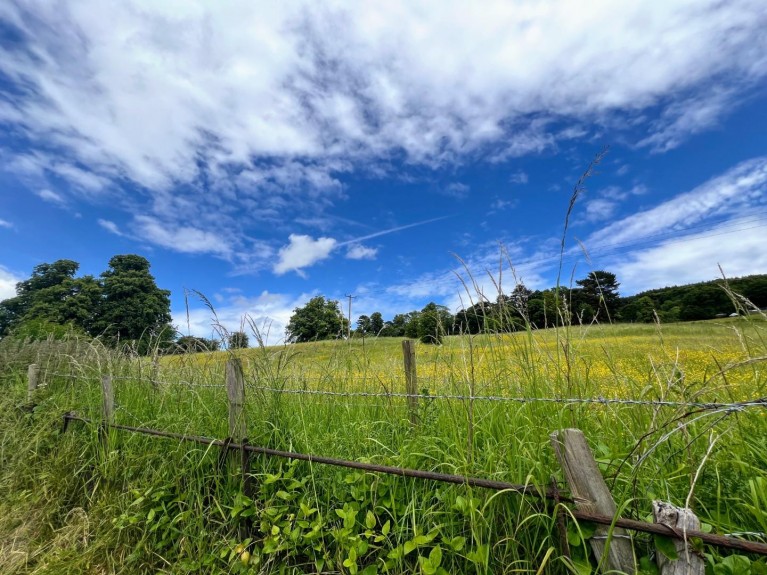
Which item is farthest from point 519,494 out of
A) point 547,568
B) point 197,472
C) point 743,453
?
point 197,472

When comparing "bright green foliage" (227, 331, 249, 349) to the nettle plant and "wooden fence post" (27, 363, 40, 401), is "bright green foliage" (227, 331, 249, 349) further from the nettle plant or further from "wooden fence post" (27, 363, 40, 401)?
"wooden fence post" (27, 363, 40, 401)

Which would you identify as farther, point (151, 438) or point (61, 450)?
point (61, 450)

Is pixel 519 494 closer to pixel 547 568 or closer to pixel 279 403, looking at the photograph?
pixel 547 568

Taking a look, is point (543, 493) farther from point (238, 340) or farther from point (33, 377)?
point (33, 377)

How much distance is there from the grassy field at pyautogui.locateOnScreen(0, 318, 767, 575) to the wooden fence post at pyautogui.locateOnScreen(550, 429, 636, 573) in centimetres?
6

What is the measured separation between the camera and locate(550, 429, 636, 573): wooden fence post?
1.50 meters

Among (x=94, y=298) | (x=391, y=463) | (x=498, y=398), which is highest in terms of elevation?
(x=94, y=298)

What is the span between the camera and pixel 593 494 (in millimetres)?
1538

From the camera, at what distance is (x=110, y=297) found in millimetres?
45812

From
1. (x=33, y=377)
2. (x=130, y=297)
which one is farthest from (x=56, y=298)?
(x=33, y=377)

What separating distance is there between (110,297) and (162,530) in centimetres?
5340

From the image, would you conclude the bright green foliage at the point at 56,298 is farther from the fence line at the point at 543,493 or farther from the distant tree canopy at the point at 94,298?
the fence line at the point at 543,493

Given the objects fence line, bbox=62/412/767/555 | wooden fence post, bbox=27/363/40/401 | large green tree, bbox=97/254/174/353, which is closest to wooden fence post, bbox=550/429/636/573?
fence line, bbox=62/412/767/555

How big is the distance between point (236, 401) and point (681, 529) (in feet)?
9.31
